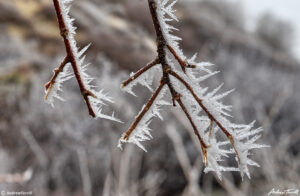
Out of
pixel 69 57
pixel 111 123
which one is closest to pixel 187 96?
pixel 69 57

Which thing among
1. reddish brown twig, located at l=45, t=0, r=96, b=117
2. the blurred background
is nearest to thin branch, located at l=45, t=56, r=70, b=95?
reddish brown twig, located at l=45, t=0, r=96, b=117

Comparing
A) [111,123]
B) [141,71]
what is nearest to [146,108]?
[141,71]

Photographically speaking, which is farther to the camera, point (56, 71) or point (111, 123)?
point (111, 123)

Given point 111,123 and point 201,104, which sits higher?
point 201,104

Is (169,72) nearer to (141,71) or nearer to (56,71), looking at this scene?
(141,71)

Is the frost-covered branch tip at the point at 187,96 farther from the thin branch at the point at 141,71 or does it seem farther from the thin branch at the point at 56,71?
the thin branch at the point at 56,71

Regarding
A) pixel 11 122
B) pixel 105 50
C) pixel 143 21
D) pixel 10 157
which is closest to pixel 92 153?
pixel 10 157

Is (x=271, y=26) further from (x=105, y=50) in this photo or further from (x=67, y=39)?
(x=67, y=39)

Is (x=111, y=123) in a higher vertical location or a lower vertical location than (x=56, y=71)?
lower

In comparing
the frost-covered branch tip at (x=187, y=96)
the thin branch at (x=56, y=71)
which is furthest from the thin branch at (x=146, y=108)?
the thin branch at (x=56, y=71)

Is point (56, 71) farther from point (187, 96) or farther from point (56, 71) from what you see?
point (187, 96)
